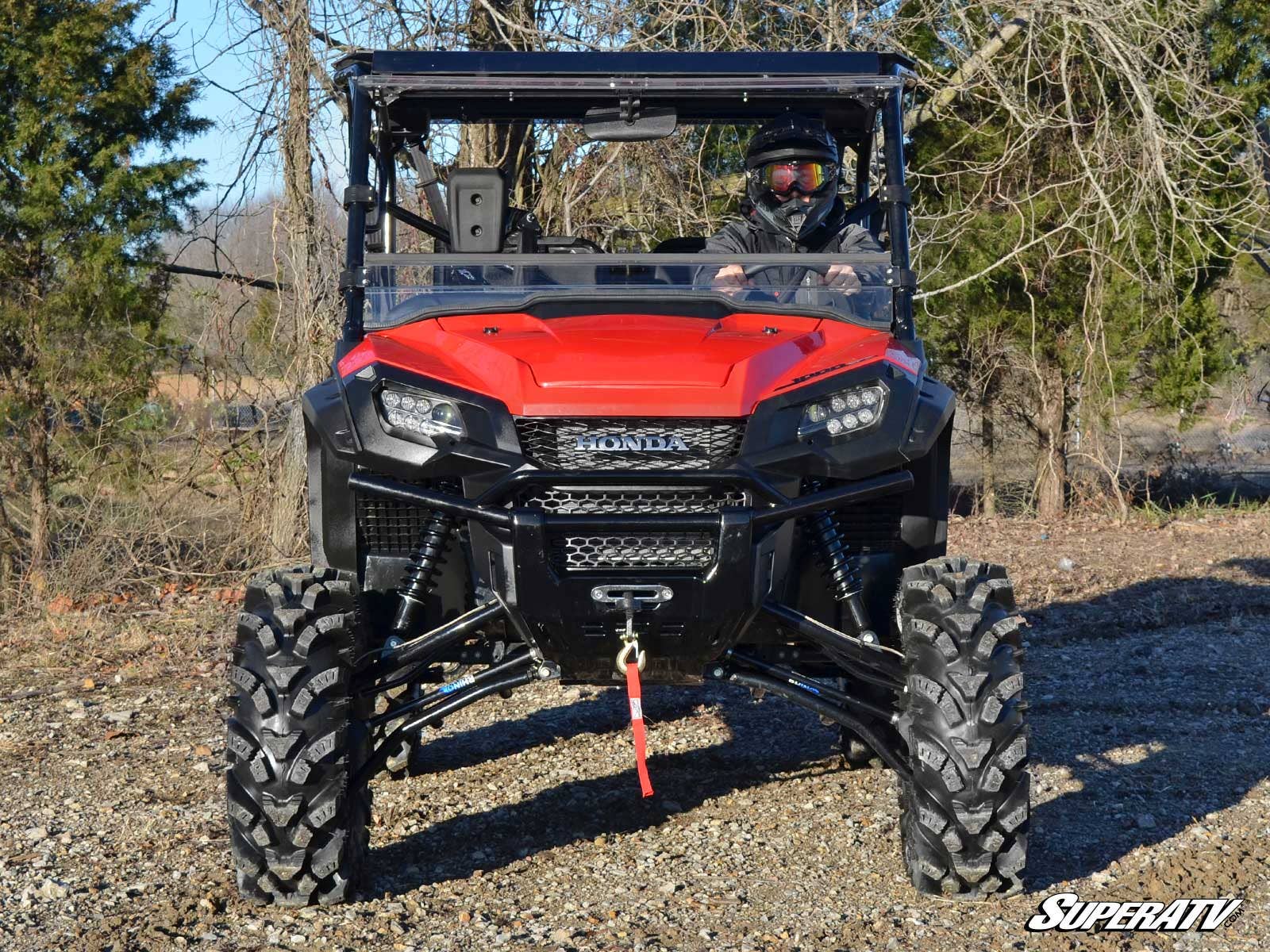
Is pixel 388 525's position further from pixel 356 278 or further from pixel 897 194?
pixel 897 194

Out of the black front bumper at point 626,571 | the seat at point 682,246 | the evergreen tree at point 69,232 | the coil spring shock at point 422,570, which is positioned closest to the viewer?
the black front bumper at point 626,571

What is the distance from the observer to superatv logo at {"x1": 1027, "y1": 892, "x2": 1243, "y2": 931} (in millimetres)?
3863

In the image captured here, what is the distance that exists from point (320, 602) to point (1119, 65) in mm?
8061

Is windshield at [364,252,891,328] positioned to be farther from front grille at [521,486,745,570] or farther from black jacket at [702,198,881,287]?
front grille at [521,486,745,570]

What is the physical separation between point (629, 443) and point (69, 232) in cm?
696

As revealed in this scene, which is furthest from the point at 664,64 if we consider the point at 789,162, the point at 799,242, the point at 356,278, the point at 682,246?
the point at 356,278

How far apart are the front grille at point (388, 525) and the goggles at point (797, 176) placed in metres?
1.68

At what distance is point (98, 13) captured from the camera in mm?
9648

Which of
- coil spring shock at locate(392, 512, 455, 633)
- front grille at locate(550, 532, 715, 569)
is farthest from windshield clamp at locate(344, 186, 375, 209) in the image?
front grille at locate(550, 532, 715, 569)

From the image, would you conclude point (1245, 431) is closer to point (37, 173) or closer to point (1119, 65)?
point (1119, 65)

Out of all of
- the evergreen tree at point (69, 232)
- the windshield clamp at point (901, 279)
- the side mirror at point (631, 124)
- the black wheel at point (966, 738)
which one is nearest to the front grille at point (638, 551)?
the black wheel at point (966, 738)

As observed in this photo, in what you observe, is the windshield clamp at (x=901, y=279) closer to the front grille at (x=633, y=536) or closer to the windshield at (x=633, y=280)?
the windshield at (x=633, y=280)

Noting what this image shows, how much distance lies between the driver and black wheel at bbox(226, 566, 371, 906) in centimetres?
188

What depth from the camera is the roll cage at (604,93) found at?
458 cm
